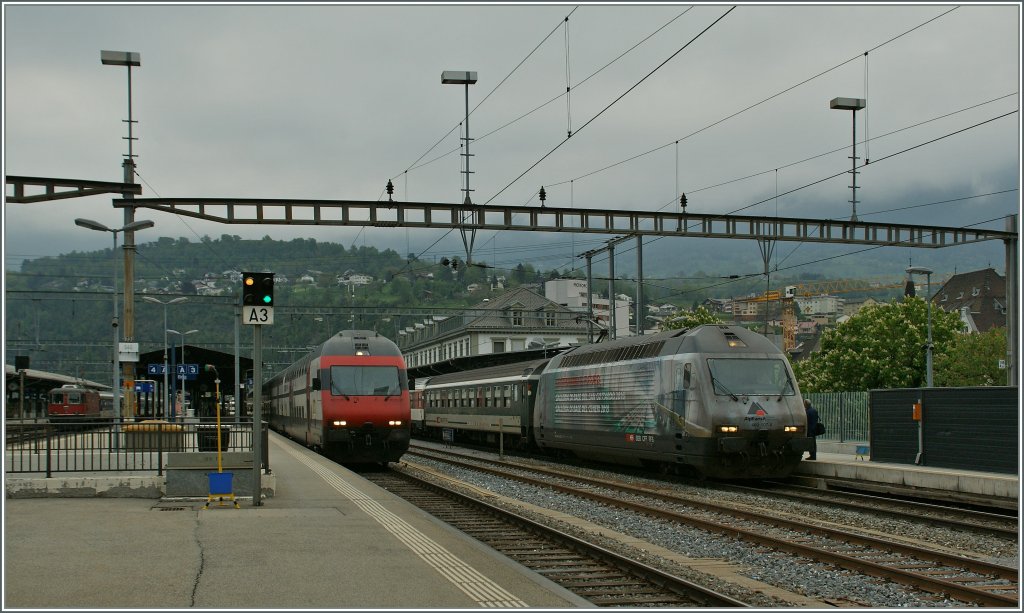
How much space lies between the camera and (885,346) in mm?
68062

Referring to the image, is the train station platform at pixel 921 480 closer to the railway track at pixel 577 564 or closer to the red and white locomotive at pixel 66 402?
the railway track at pixel 577 564

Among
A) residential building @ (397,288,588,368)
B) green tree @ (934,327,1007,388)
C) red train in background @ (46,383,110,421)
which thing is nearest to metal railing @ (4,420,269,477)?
red train in background @ (46,383,110,421)

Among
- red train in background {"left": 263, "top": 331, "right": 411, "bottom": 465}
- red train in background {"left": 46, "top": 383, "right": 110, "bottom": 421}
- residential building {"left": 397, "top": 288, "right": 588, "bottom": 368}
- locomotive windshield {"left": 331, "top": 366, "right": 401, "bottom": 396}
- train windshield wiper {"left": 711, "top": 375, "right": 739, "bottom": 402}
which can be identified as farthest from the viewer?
residential building {"left": 397, "top": 288, "right": 588, "bottom": 368}

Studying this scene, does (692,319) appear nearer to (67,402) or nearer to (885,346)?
(885,346)

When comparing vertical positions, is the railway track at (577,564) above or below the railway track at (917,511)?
above

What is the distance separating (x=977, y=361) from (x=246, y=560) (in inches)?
2341

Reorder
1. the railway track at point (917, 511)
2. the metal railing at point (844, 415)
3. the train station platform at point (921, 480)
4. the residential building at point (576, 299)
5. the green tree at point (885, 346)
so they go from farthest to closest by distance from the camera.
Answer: the residential building at point (576, 299)
the green tree at point (885, 346)
the metal railing at point (844, 415)
the train station platform at point (921, 480)
the railway track at point (917, 511)

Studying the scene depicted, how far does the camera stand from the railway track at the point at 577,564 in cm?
991

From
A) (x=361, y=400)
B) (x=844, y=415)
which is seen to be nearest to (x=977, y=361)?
(x=844, y=415)

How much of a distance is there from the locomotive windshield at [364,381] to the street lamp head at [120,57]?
9373mm

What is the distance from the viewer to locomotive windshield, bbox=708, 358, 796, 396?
21.6 m

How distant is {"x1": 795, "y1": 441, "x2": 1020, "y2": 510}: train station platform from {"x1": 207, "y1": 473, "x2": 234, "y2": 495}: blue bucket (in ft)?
39.4

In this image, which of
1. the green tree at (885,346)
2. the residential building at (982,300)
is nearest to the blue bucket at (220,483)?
the green tree at (885,346)

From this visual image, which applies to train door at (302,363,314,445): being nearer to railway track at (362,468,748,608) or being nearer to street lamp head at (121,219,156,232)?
street lamp head at (121,219,156,232)
